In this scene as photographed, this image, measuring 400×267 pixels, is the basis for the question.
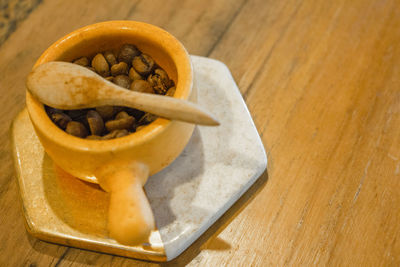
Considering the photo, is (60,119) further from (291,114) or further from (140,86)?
(291,114)

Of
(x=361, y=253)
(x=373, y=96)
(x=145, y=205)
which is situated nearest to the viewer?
(x=145, y=205)

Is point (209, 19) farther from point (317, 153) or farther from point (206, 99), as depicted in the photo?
point (317, 153)

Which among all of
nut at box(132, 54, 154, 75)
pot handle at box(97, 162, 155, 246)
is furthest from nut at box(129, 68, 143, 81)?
pot handle at box(97, 162, 155, 246)

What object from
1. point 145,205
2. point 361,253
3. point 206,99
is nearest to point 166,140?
point 145,205

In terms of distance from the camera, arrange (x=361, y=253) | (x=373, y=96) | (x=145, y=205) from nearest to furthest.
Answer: (x=145, y=205) < (x=361, y=253) < (x=373, y=96)

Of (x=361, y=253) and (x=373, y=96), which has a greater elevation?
(x=373, y=96)

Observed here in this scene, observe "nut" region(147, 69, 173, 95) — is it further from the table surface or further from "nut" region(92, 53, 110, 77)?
the table surface
